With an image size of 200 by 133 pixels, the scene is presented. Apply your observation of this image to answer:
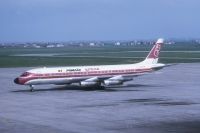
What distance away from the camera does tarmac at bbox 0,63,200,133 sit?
36.4 m

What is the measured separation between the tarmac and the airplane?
111 centimetres

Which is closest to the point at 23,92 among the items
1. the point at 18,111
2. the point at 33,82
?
the point at 33,82

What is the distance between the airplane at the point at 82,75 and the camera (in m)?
64.8

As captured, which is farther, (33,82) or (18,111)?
(33,82)

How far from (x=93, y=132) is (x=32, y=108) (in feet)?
49.4

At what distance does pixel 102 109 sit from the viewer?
46250 millimetres

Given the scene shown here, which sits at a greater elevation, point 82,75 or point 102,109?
point 82,75

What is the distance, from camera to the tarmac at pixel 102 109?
36375 millimetres

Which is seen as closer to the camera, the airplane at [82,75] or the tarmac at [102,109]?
the tarmac at [102,109]

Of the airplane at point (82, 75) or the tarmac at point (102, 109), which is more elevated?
the airplane at point (82, 75)

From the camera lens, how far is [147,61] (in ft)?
A: 239

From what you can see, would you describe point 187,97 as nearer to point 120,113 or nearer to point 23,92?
point 120,113

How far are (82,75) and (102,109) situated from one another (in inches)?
805

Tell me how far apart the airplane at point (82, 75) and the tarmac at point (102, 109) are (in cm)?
111
